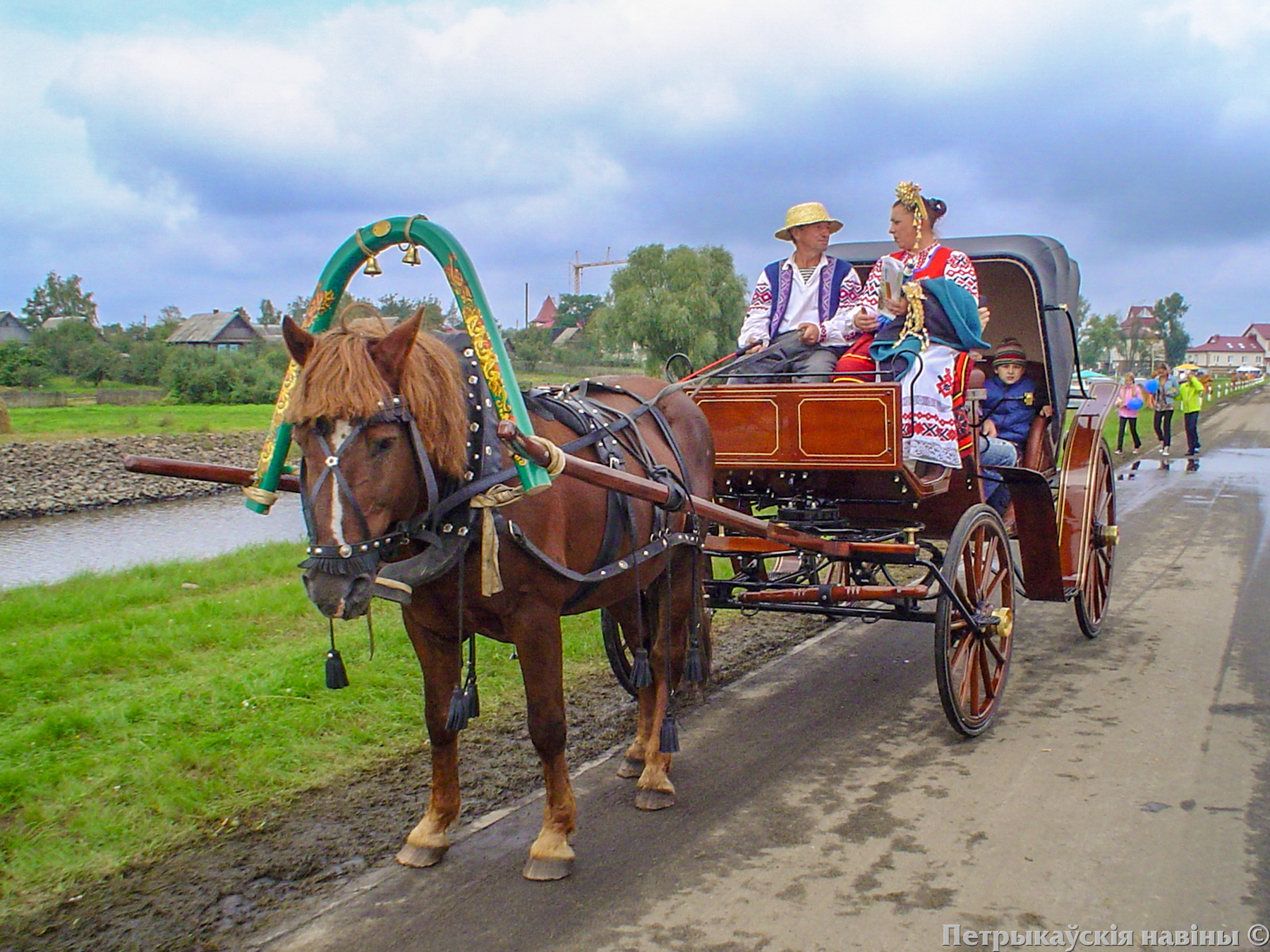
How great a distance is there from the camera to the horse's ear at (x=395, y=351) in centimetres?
298

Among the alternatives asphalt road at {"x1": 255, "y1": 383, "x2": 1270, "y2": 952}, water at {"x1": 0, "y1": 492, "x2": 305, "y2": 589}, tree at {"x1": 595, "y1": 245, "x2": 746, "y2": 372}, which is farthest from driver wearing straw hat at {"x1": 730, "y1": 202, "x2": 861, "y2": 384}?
tree at {"x1": 595, "y1": 245, "x2": 746, "y2": 372}

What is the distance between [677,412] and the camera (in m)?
4.86

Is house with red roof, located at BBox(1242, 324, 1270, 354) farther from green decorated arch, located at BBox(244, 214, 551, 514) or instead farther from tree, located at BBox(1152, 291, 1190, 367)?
green decorated arch, located at BBox(244, 214, 551, 514)

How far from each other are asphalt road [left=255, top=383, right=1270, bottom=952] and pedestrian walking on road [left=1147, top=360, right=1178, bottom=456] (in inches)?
539

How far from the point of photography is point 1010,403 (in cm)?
660

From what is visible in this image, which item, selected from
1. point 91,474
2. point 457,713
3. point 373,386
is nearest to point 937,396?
point 457,713

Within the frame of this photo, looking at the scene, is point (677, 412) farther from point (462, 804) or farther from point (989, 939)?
point (989, 939)

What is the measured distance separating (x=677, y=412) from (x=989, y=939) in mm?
2642

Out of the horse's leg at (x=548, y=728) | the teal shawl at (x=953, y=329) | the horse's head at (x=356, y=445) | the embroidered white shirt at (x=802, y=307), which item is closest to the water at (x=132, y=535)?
the embroidered white shirt at (x=802, y=307)

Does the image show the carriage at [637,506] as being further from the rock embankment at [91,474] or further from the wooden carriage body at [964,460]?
the rock embankment at [91,474]

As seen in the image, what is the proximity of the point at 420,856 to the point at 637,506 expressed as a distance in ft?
5.01

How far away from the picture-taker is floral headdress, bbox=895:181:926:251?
5438mm

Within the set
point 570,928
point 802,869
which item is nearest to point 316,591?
point 570,928

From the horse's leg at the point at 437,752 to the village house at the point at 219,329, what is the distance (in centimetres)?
7799
